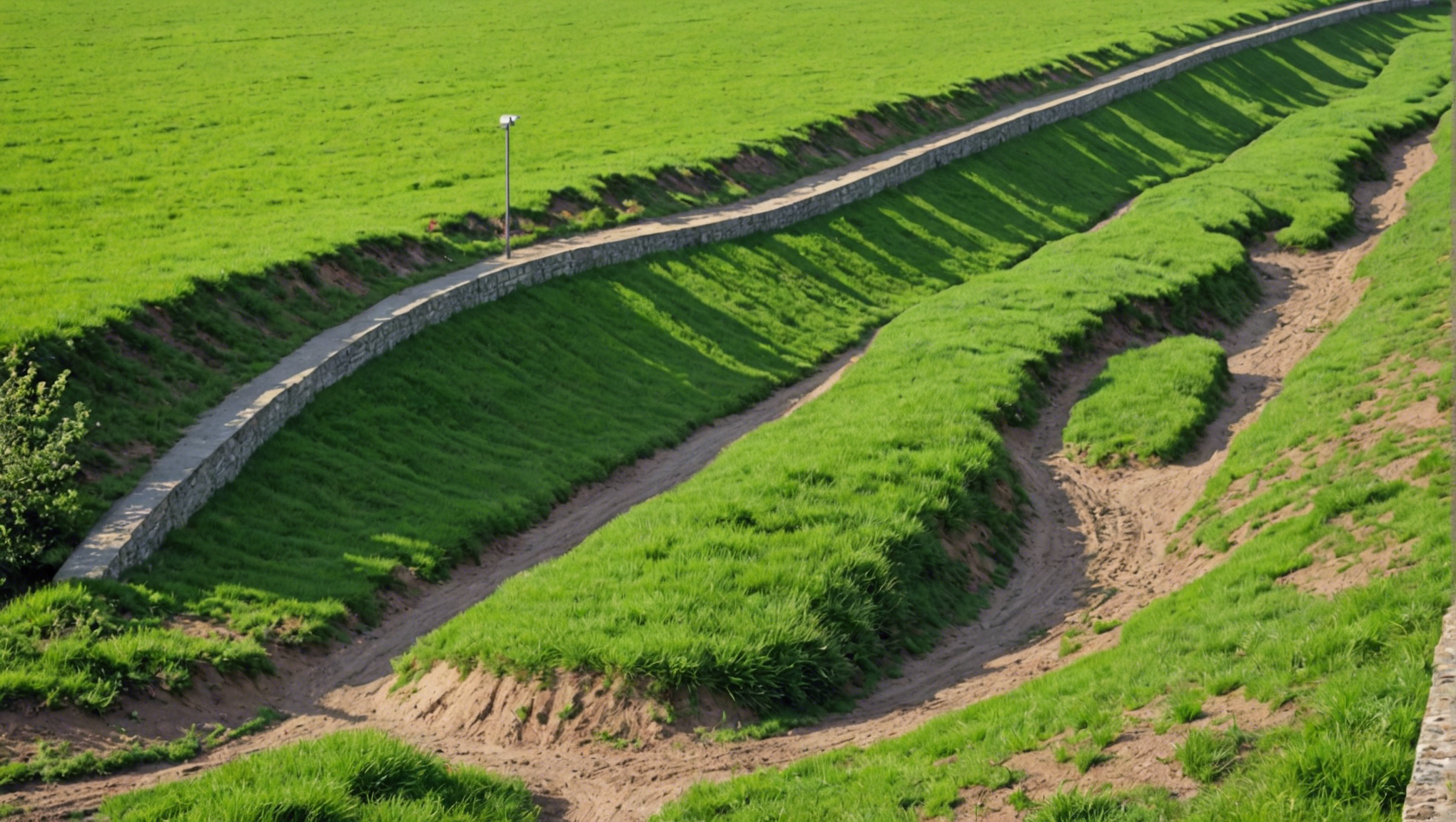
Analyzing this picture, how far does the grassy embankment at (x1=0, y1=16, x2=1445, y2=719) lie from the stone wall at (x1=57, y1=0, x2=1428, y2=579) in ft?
1.34

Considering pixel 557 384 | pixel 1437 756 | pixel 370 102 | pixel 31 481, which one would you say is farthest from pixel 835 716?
pixel 370 102

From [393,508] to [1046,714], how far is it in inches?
519

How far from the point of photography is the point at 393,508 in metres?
22.8

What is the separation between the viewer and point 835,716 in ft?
53.1

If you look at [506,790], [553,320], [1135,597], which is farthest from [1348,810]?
[553,320]

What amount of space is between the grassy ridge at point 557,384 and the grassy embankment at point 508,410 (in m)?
0.05

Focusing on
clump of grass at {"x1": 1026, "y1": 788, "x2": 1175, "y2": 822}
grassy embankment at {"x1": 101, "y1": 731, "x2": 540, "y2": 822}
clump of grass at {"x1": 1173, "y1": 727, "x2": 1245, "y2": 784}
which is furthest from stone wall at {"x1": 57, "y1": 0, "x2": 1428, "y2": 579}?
clump of grass at {"x1": 1173, "y1": 727, "x2": 1245, "y2": 784}

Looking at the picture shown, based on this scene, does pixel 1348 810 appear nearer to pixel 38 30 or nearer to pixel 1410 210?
pixel 1410 210

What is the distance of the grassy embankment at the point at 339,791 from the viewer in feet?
40.5

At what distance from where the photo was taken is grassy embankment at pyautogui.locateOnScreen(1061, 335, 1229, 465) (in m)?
25.7

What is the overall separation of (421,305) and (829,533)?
1318 cm

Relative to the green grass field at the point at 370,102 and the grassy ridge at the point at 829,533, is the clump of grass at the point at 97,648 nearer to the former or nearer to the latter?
the grassy ridge at the point at 829,533

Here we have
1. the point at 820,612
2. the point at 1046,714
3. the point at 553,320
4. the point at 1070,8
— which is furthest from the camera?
the point at 1070,8

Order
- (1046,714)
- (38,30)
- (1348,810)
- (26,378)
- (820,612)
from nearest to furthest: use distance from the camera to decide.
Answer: (1348,810)
(1046,714)
(820,612)
(26,378)
(38,30)
